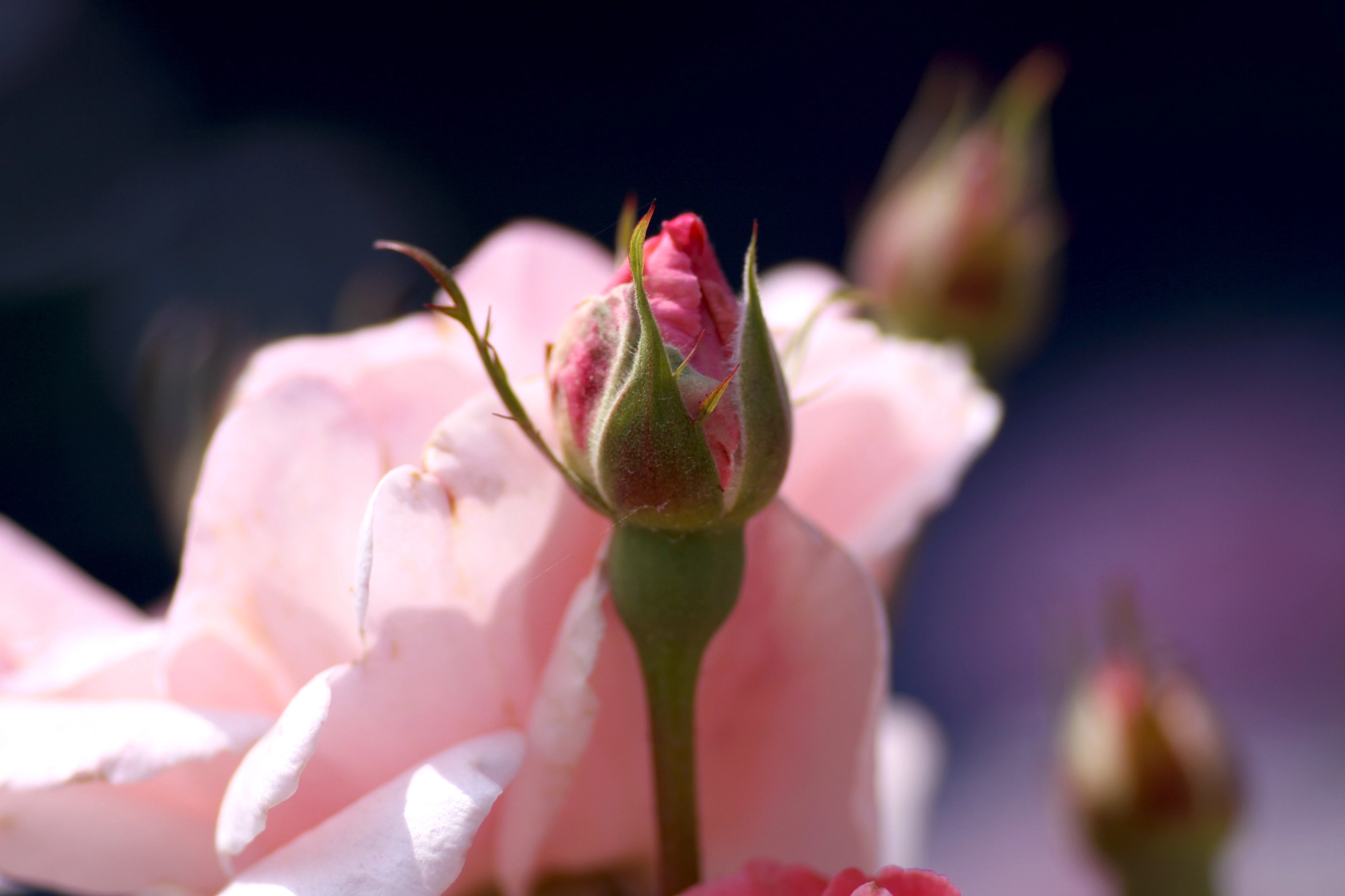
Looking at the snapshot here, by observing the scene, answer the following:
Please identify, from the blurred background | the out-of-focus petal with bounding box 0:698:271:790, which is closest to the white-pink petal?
the out-of-focus petal with bounding box 0:698:271:790

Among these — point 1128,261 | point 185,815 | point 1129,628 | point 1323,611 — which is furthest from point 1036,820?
point 185,815

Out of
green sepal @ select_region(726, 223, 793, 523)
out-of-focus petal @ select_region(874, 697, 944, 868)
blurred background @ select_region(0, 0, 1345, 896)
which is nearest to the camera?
green sepal @ select_region(726, 223, 793, 523)

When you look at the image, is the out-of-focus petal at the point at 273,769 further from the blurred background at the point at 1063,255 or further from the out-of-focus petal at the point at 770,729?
the blurred background at the point at 1063,255

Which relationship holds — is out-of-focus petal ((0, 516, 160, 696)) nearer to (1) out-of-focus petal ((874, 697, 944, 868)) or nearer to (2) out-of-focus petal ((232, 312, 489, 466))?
(2) out-of-focus petal ((232, 312, 489, 466))

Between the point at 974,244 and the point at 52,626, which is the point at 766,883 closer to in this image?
the point at 52,626

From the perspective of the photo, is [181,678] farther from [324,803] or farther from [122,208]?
[122,208]

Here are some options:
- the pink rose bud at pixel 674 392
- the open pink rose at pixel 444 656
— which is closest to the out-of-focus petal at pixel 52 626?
→ the open pink rose at pixel 444 656

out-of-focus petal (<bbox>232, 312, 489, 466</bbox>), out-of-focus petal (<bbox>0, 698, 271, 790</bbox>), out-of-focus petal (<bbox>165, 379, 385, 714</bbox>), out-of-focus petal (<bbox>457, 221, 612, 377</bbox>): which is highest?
out-of-focus petal (<bbox>457, 221, 612, 377</bbox>)
